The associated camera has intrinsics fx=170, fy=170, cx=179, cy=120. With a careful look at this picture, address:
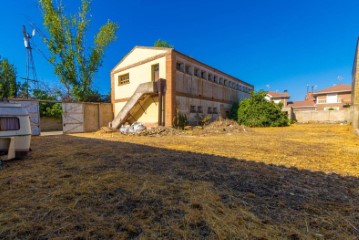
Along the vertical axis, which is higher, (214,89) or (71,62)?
(71,62)

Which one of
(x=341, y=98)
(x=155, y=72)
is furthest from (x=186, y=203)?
(x=341, y=98)

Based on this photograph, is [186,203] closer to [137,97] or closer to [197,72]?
[137,97]

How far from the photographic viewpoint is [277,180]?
319 centimetres

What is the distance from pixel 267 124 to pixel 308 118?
40.7ft

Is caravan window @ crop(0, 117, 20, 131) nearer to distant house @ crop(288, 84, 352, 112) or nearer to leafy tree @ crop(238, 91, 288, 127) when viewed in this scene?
leafy tree @ crop(238, 91, 288, 127)

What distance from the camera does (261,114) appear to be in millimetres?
18391

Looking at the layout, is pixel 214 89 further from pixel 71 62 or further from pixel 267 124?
pixel 71 62

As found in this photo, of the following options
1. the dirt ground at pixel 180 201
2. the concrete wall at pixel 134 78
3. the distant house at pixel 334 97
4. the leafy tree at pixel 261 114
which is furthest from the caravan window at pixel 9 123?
the distant house at pixel 334 97

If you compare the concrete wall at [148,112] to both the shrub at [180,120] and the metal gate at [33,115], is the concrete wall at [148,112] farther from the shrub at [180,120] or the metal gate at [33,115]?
the metal gate at [33,115]

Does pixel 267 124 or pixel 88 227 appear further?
pixel 267 124

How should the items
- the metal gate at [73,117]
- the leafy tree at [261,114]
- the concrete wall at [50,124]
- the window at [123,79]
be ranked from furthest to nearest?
the leafy tree at [261,114]
the concrete wall at [50,124]
the window at [123,79]
the metal gate at [73,117]

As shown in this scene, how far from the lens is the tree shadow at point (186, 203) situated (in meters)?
1.79

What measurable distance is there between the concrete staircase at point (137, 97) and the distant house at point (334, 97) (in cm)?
4112

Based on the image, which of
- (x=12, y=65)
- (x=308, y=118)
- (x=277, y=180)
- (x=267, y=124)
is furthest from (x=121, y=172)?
(x=308, y=118)
